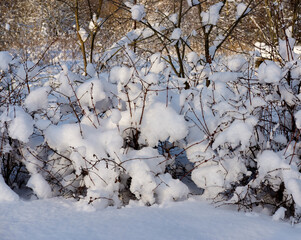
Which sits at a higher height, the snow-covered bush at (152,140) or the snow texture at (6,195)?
the snow-covered bush at (152,140)

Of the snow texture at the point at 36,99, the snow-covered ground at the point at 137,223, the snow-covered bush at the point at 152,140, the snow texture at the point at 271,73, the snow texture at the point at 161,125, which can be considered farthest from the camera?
the snow texture at the point at 36,99

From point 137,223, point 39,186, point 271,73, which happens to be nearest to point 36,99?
point 39,186

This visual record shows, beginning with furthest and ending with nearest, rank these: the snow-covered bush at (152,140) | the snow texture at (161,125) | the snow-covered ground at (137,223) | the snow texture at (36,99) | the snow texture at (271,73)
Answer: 1. the snow texture at (36,99)
2. the snow texture at (161,125)
3. the snow-covered bush at (152,140)
4. the snow texture at (271,73)
5. the snow-covered ground at (137,223)

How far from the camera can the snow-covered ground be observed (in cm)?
174

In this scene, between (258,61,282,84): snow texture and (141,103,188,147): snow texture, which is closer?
(258,61,282,84): snow texture

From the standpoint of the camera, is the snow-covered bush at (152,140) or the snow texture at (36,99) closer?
the snow-covered bush at (152,140)

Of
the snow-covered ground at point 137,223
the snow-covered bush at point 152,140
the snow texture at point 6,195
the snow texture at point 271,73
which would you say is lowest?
the snow-covered ground at point 137,223

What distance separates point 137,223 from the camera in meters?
1.87

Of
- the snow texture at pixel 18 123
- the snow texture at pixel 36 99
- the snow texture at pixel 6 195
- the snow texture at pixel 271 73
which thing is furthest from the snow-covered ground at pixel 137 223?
the snow texture at pixel 271 73

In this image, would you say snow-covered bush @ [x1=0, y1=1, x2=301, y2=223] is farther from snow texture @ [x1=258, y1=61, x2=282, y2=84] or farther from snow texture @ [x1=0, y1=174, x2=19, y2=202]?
snow texture @ [x1=0, y1=174, x2=19, y2=202]

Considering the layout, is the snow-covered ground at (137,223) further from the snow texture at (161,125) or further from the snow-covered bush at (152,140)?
the snow texture at (161,125)

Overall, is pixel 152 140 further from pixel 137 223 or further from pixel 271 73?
pixel 271 73

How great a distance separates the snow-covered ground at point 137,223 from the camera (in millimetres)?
1735

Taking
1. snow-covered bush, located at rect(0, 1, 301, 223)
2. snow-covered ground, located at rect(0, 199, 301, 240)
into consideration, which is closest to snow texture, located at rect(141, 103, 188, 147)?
snow-covered bush, located at rect(0, 1, 301, 223)
